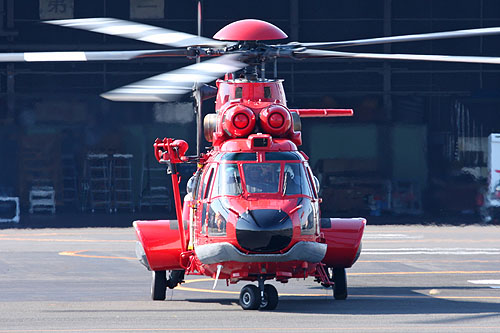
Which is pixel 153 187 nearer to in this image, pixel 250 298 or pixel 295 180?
pixel 295 180

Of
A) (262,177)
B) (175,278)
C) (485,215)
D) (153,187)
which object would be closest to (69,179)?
(153,187)

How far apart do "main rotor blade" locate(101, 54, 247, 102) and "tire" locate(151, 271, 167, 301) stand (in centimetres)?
449

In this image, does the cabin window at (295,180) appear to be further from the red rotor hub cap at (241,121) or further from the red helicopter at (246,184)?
the red rotor hub cap at (241,121)

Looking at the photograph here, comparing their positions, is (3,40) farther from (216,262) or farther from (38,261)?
(216,262)

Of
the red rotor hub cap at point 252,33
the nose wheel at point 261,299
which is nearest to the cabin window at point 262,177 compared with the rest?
the nose wheel at point 261,299

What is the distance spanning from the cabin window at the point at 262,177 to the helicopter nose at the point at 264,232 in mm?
574

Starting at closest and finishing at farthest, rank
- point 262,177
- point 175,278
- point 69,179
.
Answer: point 262,177
point 175,278
point 69,179

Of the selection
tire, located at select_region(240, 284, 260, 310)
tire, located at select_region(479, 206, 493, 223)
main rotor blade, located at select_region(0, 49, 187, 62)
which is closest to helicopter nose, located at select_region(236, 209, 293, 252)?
tire, located at select_region(240, 284, 260, 310)

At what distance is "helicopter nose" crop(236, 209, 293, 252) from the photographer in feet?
46.0

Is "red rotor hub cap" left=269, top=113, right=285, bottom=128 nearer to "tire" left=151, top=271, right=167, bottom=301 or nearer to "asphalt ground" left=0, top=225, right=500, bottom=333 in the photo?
"asphalt ground" left=0, top=225, right=500, bottom=333

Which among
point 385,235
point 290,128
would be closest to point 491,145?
point 385,235

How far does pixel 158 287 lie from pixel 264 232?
305cm

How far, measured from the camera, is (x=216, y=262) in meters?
14.4

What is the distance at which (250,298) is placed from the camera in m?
14.6
